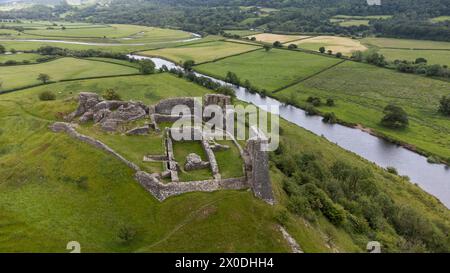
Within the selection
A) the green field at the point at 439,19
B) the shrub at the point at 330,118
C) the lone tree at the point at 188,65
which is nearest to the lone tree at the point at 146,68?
the lone tree at the point at 188,65

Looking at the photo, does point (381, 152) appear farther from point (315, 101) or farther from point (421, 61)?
point (421, 61)

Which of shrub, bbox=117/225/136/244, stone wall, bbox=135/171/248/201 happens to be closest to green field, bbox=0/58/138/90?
stone wall, bbox=135/171/248/201

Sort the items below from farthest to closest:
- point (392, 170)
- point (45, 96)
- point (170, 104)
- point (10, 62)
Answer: point (10, 62), point (45, 96), point (392, 170), point (170, 104)

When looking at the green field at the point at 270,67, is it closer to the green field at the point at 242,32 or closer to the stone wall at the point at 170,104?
the green field at the point at 242,32

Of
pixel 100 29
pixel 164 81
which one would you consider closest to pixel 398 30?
pixel 164 81

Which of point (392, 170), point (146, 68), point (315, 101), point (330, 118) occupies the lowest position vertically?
point (392, 170)

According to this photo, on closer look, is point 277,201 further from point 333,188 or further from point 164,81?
point 164,81

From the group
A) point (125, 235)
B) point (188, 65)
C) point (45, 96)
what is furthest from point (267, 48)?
point (125, 235)
